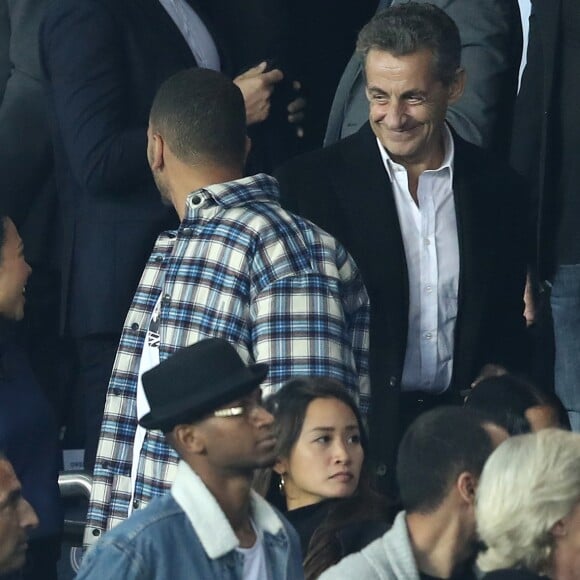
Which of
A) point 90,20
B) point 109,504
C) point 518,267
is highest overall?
point 90,20

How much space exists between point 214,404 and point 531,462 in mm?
824

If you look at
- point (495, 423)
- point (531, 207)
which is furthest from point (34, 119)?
point (495, 423)

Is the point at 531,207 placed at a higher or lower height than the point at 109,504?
higher

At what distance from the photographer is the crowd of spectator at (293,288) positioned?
196 inches

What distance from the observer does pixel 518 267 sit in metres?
6.69

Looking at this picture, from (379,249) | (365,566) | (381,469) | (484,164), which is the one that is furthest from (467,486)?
(484,164)

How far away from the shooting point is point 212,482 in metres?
4.64

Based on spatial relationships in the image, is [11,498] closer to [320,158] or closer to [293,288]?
→ [293,288]

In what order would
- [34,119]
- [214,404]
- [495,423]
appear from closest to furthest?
[214,404]
[495,423]
[34,119]

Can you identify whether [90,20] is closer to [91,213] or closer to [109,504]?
[91,213]

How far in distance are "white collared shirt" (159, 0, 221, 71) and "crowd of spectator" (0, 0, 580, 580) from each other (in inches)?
0.4

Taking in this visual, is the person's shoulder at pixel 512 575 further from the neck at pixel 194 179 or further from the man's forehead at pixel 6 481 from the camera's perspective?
the neck at pixel 194 179

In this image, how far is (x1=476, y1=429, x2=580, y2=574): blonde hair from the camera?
4.98m

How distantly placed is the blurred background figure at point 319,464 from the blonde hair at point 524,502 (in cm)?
82
